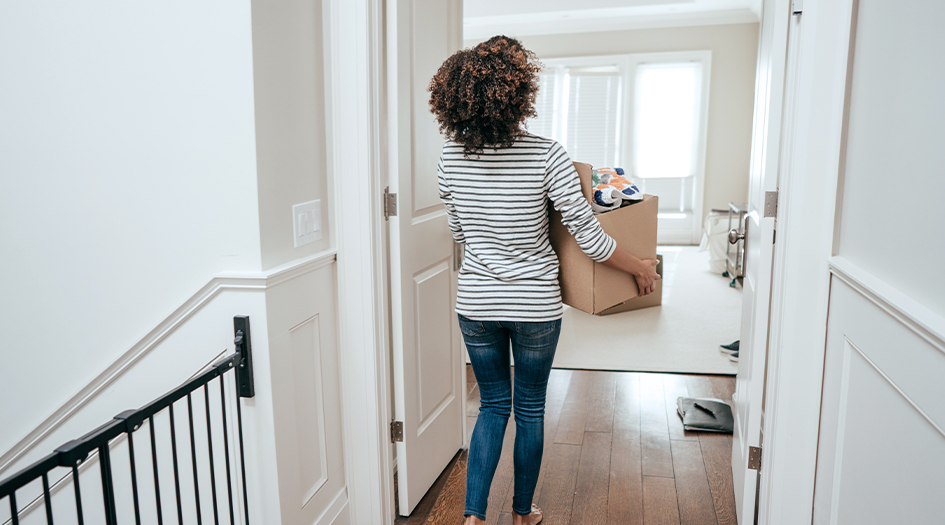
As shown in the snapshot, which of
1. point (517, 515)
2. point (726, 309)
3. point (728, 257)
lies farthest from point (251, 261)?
point (728, 257)

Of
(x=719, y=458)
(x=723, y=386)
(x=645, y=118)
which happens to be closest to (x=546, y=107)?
(x=645, y=118)

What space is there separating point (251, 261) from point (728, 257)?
17.1ft

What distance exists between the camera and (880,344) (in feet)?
3.75

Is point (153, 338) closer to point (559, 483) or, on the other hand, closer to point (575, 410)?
point (559, 483)

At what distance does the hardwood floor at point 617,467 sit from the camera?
2066 millimetres

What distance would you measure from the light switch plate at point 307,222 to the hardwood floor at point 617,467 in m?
1.03

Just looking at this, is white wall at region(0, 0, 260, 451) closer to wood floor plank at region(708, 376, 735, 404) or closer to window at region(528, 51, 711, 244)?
wood floor plank at region(708, 376, 735, 404)

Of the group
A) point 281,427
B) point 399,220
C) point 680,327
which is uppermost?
point 399,220

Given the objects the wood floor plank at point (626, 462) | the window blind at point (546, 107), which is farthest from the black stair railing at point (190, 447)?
the window blind at point (546, 107)

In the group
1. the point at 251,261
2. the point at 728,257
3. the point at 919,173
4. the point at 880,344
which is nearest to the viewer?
the point at 919,173

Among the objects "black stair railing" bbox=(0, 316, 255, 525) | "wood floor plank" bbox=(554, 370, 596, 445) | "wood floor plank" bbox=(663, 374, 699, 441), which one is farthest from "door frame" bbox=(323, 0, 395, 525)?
"wood floor plank" bbox=(663, 374, 699, 441)

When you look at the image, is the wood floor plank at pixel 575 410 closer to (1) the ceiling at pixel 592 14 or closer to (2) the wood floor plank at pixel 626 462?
(2) the wood floor plank at pixel 626 462

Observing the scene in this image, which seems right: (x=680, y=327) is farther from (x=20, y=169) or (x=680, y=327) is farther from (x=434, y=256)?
(x=20, y=169)

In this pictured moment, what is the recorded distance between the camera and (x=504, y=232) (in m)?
1.63
